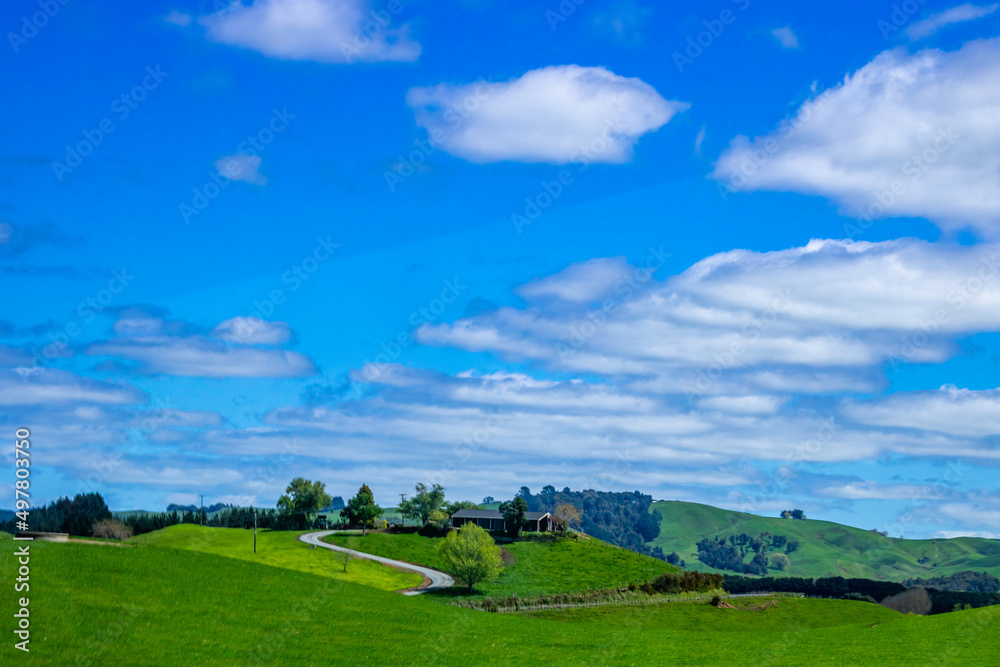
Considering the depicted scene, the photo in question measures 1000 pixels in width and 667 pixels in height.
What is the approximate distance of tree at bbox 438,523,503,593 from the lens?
385 feet

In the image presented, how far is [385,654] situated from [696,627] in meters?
72.4

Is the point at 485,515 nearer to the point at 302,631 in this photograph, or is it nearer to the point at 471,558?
the point at 471,558

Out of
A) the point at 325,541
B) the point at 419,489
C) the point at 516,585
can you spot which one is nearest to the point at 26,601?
the point at 516,585

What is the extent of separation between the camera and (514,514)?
586 ft

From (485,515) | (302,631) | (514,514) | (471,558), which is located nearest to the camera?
(302,631)

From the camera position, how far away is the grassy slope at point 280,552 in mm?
116419

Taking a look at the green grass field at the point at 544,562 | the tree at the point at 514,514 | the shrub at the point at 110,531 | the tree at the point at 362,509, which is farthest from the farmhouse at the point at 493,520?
the shrub at the point at 110,531

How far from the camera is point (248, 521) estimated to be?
628 ft

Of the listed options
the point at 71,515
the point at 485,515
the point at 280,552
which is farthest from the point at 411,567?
the point at 71,515

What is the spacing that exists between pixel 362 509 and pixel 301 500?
18.5m

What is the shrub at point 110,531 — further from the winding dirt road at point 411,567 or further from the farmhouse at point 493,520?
the farmhouse at point 493,520

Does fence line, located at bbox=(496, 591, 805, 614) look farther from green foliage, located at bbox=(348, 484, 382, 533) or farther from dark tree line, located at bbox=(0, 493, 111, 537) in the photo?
dark tree line, located at bbox=(0, 493, 111, 537)

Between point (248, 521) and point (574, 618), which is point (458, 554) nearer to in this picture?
point (574, 618)

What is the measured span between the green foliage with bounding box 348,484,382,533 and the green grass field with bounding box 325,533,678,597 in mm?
8704
